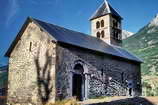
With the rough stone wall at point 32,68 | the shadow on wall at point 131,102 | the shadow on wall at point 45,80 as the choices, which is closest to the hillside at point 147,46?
the rough stone wall at point 32,68

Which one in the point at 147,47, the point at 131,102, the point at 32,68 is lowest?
the point at 131,102

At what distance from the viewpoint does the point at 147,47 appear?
8125 cm

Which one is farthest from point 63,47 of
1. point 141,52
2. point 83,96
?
point 141,52

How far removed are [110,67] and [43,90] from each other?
26.6 feet

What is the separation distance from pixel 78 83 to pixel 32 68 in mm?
4333

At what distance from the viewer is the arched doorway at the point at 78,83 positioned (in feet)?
72.2

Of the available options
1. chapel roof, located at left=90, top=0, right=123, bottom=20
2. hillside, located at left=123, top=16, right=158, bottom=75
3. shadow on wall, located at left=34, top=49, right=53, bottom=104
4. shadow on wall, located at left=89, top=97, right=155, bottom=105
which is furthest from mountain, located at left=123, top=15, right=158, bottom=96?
shadow on wall, located at left=89, top=97, right=155, bottom=105

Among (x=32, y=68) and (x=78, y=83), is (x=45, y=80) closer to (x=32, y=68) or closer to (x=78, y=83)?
(x=32, y=68)

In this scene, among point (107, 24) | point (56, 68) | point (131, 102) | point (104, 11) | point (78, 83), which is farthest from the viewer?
point (104, 11)

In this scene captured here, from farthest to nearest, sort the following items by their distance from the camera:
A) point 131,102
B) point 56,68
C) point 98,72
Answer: point 98,72, point 56,68, point 131,102

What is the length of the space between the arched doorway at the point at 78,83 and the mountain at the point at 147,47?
3114 centimetres

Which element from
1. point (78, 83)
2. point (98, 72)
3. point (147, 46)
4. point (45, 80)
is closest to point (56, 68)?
point (45, 80)

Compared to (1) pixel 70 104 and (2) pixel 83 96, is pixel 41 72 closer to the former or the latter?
(2) pixel 83 96

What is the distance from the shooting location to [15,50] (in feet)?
78.2
